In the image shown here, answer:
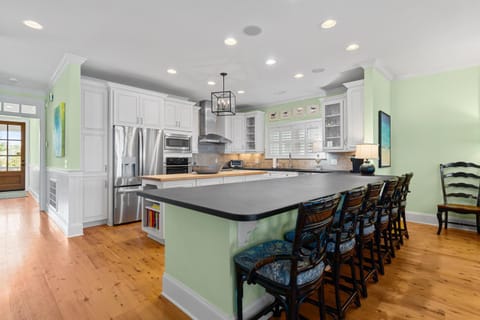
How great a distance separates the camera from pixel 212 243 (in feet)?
5.40

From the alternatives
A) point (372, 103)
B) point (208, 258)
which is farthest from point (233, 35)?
point (208, 258)

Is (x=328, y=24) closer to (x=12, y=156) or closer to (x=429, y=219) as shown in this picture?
(x=429, y=219)

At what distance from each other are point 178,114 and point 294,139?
9.95 feet

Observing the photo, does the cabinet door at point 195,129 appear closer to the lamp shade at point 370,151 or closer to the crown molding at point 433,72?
the lamp shade at point 370,151

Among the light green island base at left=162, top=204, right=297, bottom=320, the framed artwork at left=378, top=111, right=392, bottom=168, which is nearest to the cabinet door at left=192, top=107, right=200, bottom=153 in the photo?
the framed artwork at left=378, top=111, right=392, bottom=168

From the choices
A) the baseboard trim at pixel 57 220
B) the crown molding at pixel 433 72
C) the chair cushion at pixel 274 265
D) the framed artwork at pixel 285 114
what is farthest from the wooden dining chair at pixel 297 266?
the framed artwork at pixel 285 114

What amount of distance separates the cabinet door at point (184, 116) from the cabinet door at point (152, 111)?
0.53 m

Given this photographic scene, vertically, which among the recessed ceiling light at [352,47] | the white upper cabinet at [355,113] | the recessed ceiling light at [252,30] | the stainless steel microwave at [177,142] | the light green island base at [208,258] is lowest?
the light green island base at [208,258]

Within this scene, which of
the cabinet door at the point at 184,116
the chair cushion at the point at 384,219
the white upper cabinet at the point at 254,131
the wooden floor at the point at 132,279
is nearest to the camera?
the wooden floor at the point at 132,279

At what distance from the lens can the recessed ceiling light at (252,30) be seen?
9.13 feet

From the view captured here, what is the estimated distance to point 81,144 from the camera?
4.03 meters

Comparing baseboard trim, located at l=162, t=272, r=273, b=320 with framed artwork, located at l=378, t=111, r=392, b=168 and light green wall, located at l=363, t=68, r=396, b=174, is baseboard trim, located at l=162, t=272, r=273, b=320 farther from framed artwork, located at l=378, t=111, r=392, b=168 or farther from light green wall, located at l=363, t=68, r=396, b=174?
framed artwork, located at l=378, t=111, r=392, b=168

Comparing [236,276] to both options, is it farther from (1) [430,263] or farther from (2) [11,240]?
(2) [11,240]

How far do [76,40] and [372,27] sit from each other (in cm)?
372
